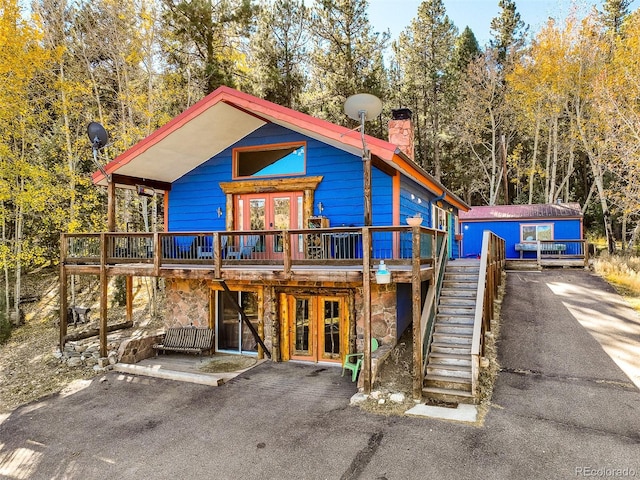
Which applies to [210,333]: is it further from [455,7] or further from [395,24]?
[455,7]

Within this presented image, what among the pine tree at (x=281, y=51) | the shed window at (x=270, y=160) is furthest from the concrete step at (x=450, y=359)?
the pine tree at (x=281, y=51)

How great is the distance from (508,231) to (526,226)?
2.85 feet

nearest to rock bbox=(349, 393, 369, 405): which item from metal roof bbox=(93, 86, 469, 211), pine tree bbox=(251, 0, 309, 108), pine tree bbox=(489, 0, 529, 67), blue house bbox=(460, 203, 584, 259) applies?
metal roof bbox=(93, 86, 469, 211)

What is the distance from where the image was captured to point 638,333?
852cm

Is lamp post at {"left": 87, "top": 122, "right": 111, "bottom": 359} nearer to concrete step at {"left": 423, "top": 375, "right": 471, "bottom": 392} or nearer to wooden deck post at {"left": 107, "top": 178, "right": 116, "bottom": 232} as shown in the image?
wooden deck post at {"left": 107, "top": 178, "right": 116, "bottom": 232}

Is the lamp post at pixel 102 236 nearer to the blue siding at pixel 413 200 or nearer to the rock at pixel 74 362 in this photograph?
the rock at pixel 74 362

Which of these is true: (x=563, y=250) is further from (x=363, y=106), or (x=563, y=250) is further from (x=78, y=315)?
(x=78, y=315)

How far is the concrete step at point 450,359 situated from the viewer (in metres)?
6.79

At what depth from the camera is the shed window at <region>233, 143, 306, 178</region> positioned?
9.35m

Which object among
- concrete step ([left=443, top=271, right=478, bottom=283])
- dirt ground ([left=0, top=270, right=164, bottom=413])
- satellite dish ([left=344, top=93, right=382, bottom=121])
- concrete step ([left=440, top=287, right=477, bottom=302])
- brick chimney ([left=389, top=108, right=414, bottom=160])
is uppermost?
brick chimney ([left=389, top=108, right=414, bottom=160])

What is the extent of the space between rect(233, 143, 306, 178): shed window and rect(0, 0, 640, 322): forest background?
20.0 ft

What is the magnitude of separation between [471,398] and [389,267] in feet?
8.26

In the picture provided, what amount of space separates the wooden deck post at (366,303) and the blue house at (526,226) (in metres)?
14.8

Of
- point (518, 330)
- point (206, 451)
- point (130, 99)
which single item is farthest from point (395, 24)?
point (206, 451)
